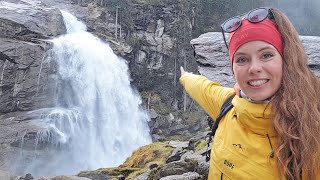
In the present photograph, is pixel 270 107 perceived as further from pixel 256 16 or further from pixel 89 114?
pixel 89 114

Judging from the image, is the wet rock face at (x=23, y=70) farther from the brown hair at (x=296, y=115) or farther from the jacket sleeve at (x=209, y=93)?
the brown hair at (x=296, y=115)

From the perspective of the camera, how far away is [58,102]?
28.3 meters

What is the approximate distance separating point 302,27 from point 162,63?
23573mm

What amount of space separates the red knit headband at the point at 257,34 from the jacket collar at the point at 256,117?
0.30 metres

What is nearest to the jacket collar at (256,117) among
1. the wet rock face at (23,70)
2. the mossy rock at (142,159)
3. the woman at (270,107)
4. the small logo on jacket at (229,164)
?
the woman at (270,107)

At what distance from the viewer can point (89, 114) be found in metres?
28.2

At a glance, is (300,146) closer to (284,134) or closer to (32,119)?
(284,134)

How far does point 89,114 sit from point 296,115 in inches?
1072

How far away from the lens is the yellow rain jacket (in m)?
1.79

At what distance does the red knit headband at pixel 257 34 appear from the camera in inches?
72.4

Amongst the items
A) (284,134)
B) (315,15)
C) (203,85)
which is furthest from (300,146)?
(315,15)

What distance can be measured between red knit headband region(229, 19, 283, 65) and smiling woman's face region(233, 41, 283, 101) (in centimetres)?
2

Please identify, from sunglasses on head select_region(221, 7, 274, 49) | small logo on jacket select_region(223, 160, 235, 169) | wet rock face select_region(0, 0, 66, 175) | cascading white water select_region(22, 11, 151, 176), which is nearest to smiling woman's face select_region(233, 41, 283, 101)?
sunglasses on head select_region(221, 7, 274, 49)

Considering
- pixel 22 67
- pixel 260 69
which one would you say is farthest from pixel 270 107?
pixel 22 67
